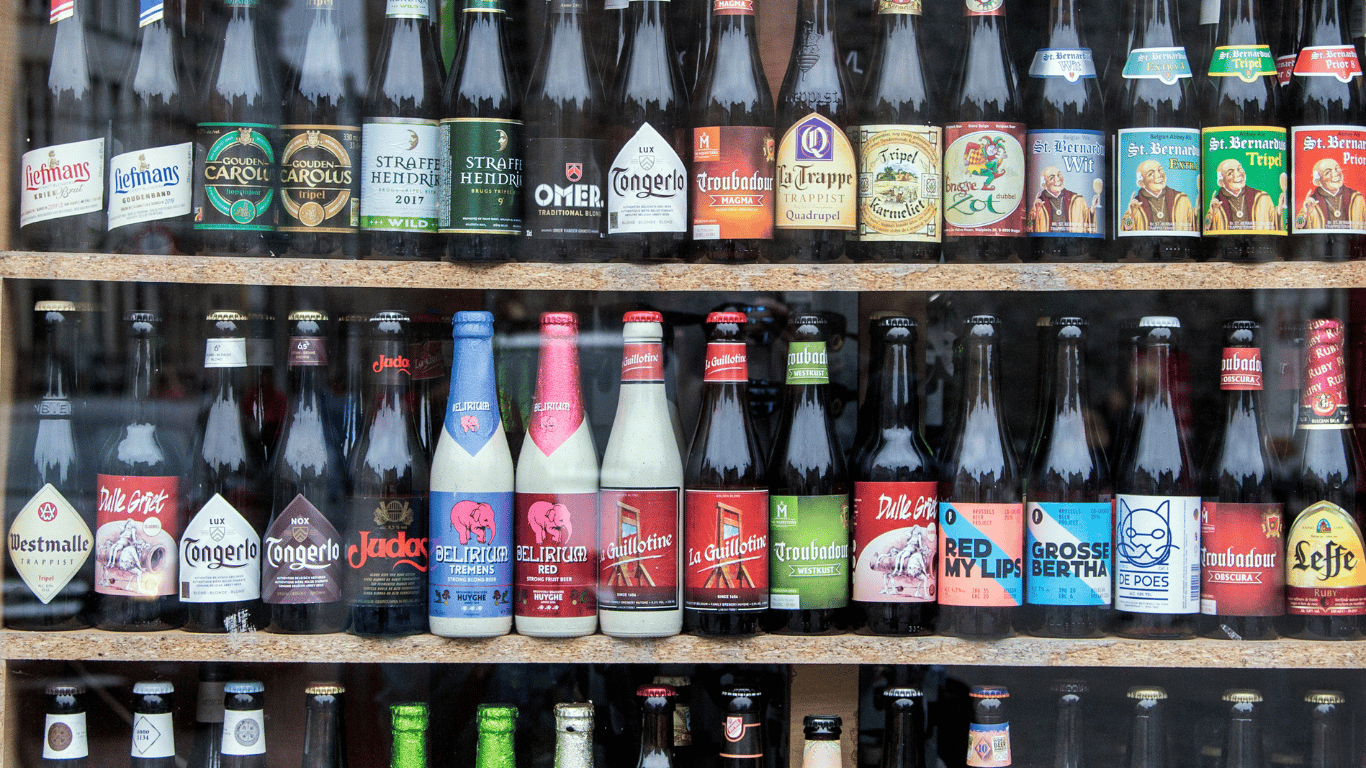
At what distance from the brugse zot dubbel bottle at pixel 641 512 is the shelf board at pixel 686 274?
0.09m

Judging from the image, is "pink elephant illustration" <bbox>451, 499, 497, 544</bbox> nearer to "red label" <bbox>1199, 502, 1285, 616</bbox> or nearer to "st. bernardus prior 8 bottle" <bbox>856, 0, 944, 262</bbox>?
"st. bernardus prior 8 bottle" <bbox>856, 0, 944, 262</bbox>

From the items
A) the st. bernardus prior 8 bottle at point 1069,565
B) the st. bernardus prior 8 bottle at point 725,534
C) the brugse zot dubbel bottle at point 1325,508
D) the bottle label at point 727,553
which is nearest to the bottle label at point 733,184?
the st. bernardus prior 8 bottle at point 725,534

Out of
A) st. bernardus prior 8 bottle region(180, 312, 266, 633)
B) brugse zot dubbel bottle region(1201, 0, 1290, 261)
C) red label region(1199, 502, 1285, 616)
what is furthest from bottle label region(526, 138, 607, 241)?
red label region(1199, 502, 1285, 616)

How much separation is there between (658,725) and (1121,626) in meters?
0.67

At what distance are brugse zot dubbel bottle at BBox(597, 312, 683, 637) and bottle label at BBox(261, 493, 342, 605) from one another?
37 cm

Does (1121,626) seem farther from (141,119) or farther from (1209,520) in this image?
(141,119)

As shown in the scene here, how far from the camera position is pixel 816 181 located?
148 centimetres

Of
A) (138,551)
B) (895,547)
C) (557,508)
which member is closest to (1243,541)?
(895,547)

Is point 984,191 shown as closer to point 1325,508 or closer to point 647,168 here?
point 647,168

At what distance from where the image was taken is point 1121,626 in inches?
58.3

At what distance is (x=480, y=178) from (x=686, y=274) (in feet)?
1.02

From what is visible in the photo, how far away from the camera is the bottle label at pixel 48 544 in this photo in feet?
4.92

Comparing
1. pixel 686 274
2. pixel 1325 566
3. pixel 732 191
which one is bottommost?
pixel 1325 566

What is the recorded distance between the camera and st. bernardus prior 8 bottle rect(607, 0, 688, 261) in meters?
1.46
